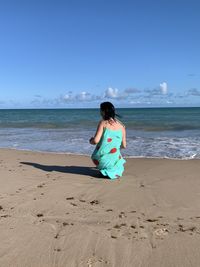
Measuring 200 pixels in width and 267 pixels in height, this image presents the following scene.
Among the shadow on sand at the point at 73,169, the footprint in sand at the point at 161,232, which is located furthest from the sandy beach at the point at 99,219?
A: the shadow on sand at the point at 73,169

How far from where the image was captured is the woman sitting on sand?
6766 mm

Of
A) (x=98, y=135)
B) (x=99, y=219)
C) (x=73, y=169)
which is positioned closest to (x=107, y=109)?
(x=98, y=135)

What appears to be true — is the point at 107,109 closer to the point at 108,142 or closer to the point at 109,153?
the point at 108,142

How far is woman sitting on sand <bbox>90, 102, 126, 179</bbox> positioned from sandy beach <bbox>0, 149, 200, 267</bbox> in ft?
0.90

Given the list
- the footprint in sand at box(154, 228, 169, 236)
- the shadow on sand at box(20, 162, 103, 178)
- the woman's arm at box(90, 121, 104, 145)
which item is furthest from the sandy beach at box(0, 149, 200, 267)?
the woman's arm at box(90, 121, 104, 145)

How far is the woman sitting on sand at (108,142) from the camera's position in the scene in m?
6.77

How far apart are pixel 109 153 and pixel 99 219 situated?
104 inches

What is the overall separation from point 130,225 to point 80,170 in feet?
12.4

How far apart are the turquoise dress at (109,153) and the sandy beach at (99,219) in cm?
26

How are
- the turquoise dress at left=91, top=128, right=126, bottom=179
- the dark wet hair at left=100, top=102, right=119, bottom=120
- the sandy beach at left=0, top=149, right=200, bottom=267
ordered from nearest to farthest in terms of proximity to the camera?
1. the sandy beach at left=0, top=149, right=200, bottom=267
2. the dark wet hair at left=100, top=102, right=119, bottom=120
3. the turquoise dress at left=91, top=128, right=126, bottom=179

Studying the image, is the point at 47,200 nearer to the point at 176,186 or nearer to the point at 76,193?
the point at 76,193

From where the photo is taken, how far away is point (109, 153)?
6871 mm

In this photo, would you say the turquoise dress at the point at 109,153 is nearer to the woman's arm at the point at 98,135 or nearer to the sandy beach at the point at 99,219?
the woman's arm at the point at 98,135

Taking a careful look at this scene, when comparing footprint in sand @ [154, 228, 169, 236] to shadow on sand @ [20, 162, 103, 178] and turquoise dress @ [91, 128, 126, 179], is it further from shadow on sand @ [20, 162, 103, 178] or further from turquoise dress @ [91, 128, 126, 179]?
shadow on sand @ [20, 162, 103, 178]
